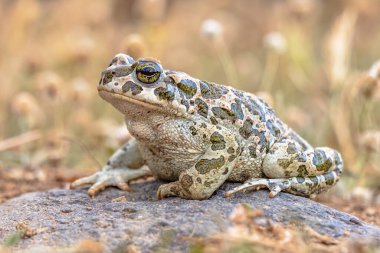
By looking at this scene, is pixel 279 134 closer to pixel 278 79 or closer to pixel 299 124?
pixel 299 124

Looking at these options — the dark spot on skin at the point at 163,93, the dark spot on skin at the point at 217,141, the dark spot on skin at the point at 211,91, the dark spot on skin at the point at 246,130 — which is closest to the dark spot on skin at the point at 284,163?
the dark spot on skin at the point at 246,130

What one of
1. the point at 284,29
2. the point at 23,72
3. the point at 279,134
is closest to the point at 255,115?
the point at 279,134

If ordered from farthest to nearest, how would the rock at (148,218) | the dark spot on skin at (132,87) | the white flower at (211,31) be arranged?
the white flower at (211,31)
the dark spot on skin at (132,87)
the rock at (148,218)

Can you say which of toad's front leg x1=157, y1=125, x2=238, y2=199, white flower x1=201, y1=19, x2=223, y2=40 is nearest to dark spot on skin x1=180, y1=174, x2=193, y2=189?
toad's front leg x1=157, y1=125, x2=238, y2=199

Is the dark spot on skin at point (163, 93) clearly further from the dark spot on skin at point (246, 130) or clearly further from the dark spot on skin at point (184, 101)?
the dark spot on skin at point (246, 130)

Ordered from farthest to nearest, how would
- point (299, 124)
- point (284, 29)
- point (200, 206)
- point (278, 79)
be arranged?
point (278, 79), point (284, 29), point (299, 124), point (200, 206)

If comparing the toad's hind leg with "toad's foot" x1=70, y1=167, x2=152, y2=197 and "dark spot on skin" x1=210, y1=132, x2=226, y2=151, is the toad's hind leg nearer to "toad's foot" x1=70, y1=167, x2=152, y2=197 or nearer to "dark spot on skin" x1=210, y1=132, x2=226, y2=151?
"dark spot on skin" x1=210, y1=132, x2=226, y2=151
